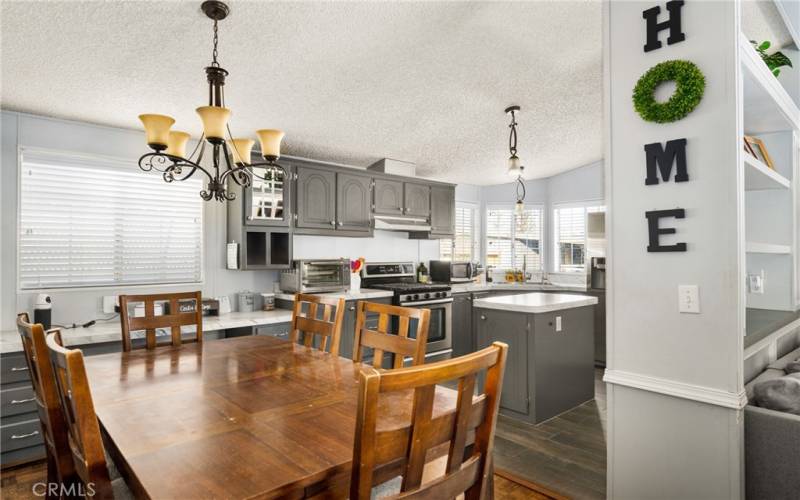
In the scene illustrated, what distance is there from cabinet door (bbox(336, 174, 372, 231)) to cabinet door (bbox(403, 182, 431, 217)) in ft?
1.86

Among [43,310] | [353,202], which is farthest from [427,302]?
[43,310]

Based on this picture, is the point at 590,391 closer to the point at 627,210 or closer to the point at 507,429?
A: the point at 507,429

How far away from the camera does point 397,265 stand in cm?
554

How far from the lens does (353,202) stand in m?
4.74

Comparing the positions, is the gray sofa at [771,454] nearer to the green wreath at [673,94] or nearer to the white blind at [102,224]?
the green wreath at [673,94]

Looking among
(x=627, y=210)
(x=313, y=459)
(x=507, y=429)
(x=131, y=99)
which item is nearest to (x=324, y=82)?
(x=131, y=99)

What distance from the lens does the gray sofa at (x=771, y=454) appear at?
150 cm

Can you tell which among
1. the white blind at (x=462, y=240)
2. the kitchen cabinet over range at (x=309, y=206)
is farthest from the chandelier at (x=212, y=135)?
the white blind at (x=462, y=240)

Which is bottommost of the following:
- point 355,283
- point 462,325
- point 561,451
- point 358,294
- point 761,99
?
point 561,451

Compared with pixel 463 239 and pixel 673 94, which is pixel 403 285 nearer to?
pixel 463 239

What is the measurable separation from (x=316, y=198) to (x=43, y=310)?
2400 mm

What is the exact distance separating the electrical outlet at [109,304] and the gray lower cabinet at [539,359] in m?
3.04

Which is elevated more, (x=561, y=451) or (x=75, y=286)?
(x=75, y=286)

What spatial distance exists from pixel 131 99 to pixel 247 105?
76cm
